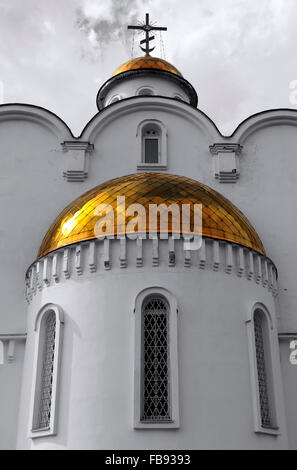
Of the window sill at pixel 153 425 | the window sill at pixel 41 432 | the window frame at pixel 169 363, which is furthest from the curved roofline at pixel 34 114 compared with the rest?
the window sill at pixel 153 425

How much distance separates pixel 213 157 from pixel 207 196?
2.45m

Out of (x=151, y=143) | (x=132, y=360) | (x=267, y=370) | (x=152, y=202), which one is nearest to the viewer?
(x=132, y=360)

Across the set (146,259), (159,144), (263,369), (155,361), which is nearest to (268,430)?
(263,369)

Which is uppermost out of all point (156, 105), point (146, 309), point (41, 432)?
point (156, 105)

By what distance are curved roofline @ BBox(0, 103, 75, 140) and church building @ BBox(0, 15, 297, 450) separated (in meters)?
0.91

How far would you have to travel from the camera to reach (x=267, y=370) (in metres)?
8.35

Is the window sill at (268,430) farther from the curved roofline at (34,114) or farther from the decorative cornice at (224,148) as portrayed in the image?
the curved roofline at (34,114)

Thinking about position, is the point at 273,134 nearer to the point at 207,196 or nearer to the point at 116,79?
the point at 207,196

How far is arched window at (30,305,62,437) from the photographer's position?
25.1 feet

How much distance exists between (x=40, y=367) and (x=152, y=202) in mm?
3272

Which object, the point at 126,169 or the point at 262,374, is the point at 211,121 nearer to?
the point at 126,169

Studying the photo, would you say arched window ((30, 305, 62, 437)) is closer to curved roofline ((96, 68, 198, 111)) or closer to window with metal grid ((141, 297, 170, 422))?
window with metal grid ((141, 297, 170, 422))

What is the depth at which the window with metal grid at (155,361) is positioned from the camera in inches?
289

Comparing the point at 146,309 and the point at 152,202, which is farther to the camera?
the point at 152,202
